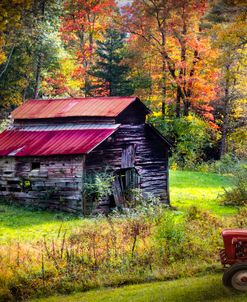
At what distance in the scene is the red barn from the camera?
A: 24.4 metres

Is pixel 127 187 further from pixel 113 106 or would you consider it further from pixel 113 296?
pixel 113 296

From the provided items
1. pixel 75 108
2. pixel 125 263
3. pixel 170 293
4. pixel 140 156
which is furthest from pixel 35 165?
pixel 170 293

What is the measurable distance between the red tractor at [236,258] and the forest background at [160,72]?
24765 mm

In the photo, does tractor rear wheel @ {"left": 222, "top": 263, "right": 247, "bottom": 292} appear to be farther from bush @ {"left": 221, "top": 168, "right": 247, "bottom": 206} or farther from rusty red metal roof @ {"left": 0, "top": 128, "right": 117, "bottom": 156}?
bush @ {"left": 221, "top": 168, "right": 247, "bottom": 206}

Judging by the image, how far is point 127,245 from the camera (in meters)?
14.8

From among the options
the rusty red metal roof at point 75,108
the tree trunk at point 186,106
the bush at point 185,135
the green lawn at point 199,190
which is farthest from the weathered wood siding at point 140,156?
the tree trunk at point 186,106

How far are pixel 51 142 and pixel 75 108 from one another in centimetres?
289

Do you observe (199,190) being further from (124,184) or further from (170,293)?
(170,293)

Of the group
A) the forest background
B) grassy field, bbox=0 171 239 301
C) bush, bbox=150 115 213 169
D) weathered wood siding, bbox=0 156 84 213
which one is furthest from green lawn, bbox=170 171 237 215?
grassy field, bbox=0 171 239 301

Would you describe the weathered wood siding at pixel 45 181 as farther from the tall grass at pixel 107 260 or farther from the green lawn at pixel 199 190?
the tall grass at pixel 107 260

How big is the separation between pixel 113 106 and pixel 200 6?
17.2 metres

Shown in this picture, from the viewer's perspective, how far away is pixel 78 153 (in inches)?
928

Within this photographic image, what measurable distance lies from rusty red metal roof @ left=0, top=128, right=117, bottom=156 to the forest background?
33.7 feet

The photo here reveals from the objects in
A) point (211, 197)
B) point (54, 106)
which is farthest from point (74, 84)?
point (211, 197)
